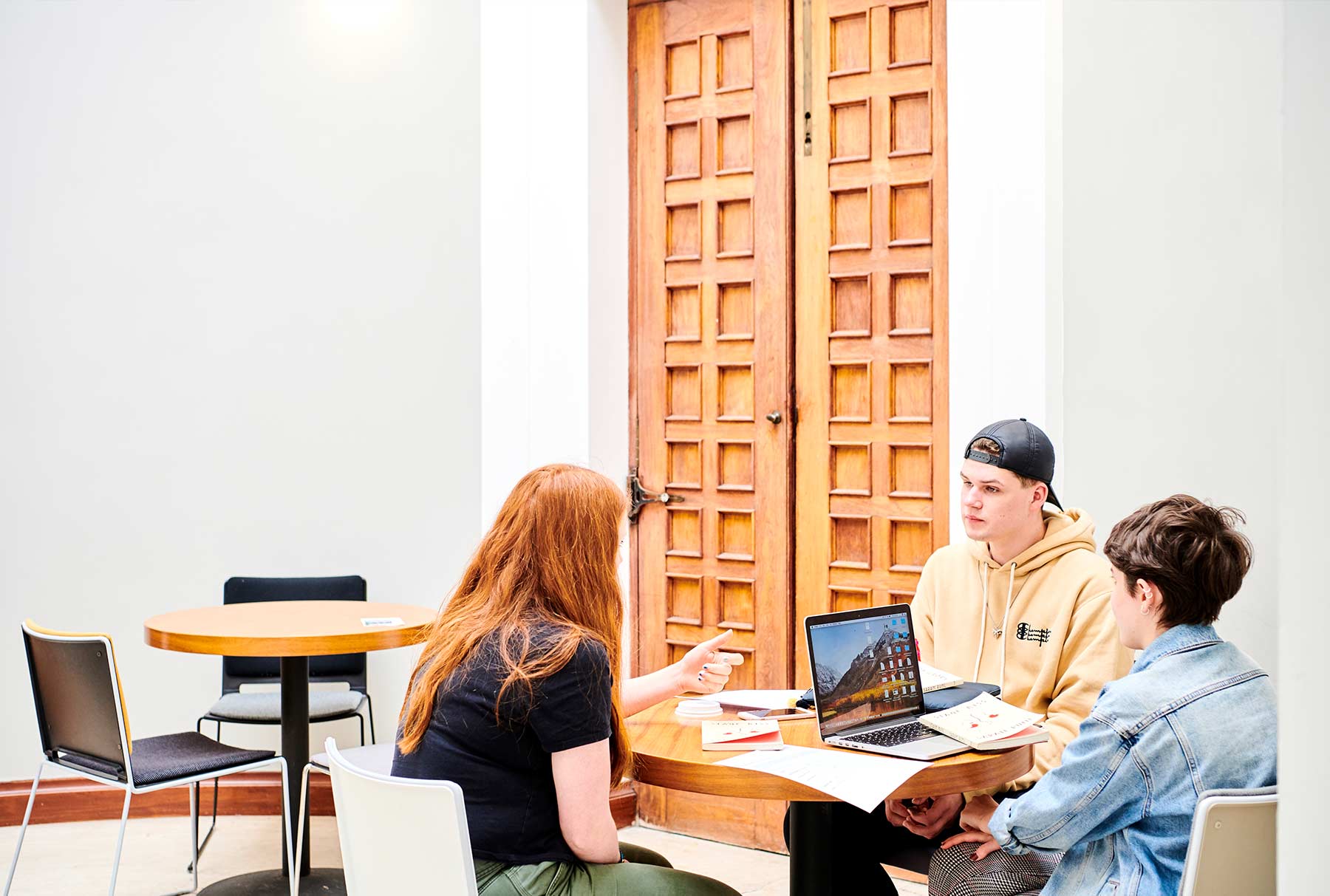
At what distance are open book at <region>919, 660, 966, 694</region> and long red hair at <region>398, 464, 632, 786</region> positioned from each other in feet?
2.29

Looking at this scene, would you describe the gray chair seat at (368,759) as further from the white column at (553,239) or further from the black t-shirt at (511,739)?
the black t-shirt at (511,739)

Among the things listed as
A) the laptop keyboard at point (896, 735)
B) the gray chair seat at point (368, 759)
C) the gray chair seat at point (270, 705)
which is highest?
the laptop keyboard at point (896, 735)

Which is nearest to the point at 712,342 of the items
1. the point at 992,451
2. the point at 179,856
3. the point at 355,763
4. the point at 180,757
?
the point at 992,451

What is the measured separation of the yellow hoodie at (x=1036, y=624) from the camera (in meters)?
2.55

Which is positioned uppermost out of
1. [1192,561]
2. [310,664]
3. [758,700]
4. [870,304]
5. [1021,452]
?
[870,304]

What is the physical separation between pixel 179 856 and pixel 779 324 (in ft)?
9.04

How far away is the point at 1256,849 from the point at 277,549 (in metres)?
3.80

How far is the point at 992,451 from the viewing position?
277 cm

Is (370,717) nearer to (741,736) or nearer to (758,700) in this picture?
(758,700)

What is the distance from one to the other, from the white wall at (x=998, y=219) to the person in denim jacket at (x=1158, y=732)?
53.8 inches

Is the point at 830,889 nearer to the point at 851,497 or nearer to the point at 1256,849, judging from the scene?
the point at 1256,849

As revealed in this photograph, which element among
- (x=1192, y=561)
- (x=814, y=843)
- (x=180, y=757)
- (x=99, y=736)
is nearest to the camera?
(x=1192, y=561)

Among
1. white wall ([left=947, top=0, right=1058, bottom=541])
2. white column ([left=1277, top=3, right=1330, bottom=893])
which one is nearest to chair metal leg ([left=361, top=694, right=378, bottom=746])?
white wall ([left=947, top=0, right=1058, bottom=541])

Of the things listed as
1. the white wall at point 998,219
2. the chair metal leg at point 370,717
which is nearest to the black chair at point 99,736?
the chair metal leg at point 370,717
